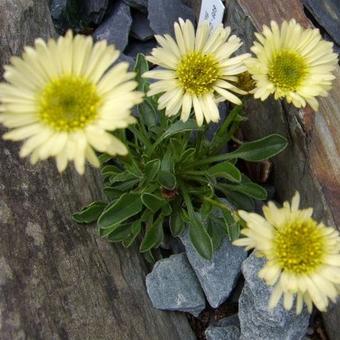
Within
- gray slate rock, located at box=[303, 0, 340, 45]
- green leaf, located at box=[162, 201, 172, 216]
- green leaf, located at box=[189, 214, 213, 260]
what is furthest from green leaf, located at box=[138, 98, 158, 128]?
gray slate rock, located at box=[303, 0, 340, 45]

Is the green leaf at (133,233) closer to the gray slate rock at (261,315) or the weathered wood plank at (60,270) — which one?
the weathered wood plank at (60,270)

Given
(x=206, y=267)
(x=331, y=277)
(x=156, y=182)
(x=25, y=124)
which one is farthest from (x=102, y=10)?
(x=331, y=277)

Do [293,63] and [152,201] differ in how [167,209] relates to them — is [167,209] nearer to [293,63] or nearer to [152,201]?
[152,201]

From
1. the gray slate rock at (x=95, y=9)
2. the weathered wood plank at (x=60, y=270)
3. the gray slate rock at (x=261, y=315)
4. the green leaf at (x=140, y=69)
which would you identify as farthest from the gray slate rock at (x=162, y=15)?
the gray slate rock at (x=261, y=315)

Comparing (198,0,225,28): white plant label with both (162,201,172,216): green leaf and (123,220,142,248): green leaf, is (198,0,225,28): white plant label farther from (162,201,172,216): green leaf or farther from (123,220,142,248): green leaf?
(123,220,142,248): green leaf

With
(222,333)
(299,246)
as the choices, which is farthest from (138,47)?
(299,246)

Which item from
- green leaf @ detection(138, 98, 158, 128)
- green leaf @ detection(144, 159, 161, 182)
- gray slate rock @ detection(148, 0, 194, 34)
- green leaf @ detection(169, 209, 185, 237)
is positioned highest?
gray slate rock @ detection(148, 0, 194, 34)

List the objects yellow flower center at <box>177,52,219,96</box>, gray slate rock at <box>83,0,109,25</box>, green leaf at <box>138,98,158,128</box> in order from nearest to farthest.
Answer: yellow flower center at <box>177,52,219,96</box> → green leaf at <box>138,98,158,128</box> → gray slate rock at <box>83,0,109,25</box>
